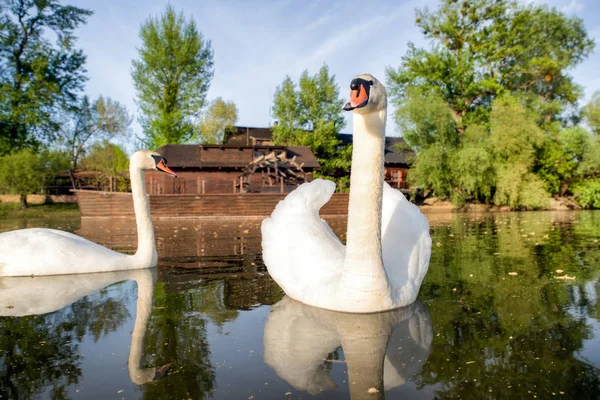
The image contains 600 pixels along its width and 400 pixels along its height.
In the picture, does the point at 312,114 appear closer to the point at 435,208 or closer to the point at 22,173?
the point at 435,208

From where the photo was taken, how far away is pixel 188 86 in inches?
1624

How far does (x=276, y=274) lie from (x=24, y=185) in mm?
32180

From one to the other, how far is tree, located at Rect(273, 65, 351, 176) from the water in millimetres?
36694

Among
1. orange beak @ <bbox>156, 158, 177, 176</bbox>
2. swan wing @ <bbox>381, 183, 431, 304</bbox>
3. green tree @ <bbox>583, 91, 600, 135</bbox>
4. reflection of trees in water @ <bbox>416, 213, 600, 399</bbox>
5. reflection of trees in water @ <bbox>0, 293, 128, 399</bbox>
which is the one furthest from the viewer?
green tree @ <bbox>583, 91, 600, 135</bbox>

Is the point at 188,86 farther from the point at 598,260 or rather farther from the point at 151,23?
the point at 598,260

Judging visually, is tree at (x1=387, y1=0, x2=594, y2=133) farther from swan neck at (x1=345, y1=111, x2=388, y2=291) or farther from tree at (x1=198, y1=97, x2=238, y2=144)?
swan neck at (x1=345, y1=111, x2=388, y2=291)

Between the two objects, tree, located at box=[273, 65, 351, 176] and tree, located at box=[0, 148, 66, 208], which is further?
tree, located at box=[273, 65, 351, 176]

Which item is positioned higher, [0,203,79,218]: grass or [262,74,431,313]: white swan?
[262,74,431,313]: white swan

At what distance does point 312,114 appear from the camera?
42.8m

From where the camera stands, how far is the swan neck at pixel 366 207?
366 cm

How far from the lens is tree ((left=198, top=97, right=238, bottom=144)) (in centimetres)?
5022

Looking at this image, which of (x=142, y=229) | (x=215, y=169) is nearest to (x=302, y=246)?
(x=142, y=229)

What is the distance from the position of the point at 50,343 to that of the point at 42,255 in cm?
298

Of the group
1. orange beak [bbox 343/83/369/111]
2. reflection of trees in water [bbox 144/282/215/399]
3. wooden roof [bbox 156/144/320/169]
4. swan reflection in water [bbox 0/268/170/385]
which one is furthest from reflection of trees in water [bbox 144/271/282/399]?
wooden roof [bbox 156/144/320/169]
